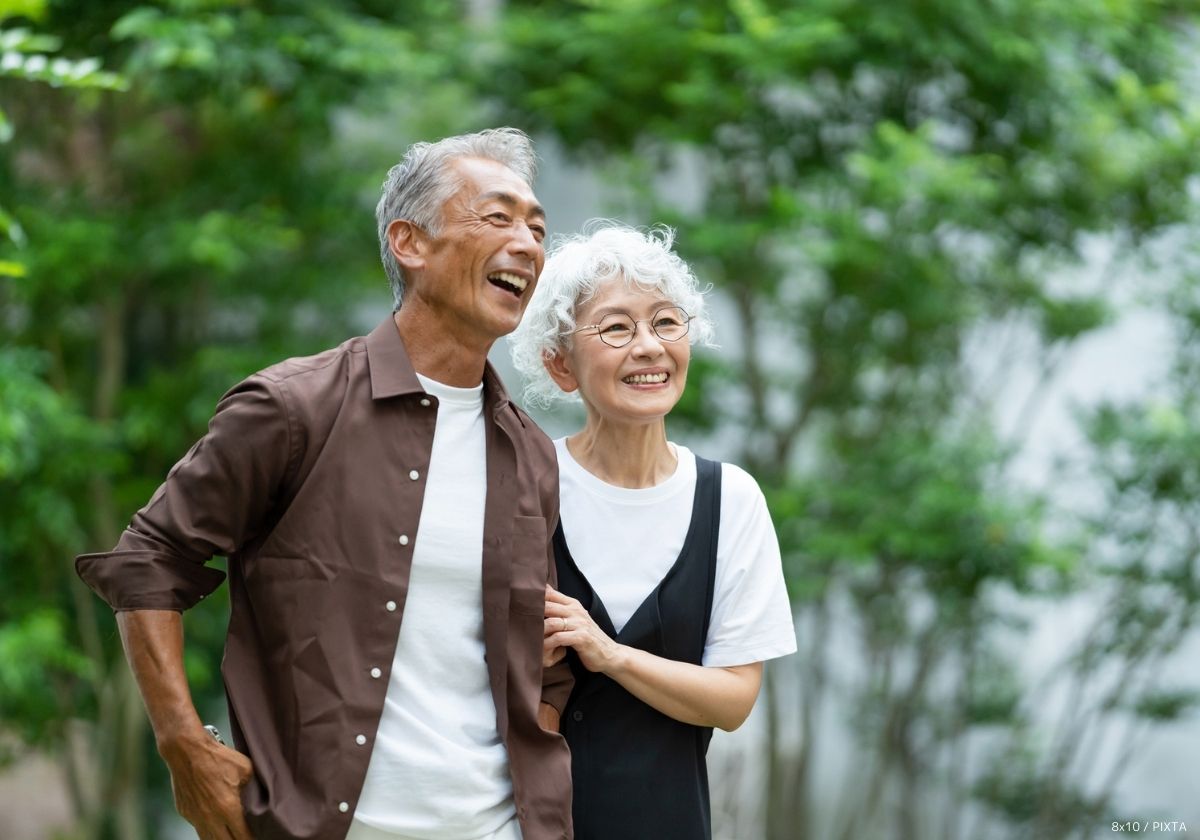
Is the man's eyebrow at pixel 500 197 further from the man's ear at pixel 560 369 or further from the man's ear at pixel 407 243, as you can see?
the man's ear at pixel 560 369

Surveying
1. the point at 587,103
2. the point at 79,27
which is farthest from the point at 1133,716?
the point at 79,27

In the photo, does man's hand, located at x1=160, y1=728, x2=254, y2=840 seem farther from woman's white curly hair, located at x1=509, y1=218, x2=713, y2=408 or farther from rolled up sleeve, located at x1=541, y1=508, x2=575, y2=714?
woman's white curly hair, located at x1=509, y1=218, x2=713, y2=408

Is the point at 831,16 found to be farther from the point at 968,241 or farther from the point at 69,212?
the point at 69,212

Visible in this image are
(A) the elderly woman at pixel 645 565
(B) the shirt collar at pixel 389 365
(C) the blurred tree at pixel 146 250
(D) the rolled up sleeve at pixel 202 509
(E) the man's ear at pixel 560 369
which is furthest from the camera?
(C) the blurred tree at pixel 146 250

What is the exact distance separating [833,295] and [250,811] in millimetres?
4172

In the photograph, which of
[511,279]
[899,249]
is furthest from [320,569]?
[899,249]

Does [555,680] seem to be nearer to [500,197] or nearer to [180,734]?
[180,734]

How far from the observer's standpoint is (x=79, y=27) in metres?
4.98

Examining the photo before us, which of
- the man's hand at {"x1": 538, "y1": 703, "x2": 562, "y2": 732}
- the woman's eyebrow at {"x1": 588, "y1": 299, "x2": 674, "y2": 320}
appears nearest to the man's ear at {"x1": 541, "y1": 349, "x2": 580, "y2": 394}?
the woman's eyebrow at {"x1": 588, "y1": 299, "x2": 674, "y2": 320}

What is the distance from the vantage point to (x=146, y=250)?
5.16 m

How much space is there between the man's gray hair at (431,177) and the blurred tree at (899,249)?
9.84ft

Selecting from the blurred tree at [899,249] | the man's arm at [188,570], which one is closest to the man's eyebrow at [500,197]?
the man's arm at [188,570]

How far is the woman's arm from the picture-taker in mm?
1976

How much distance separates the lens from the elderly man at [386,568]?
1719mm
